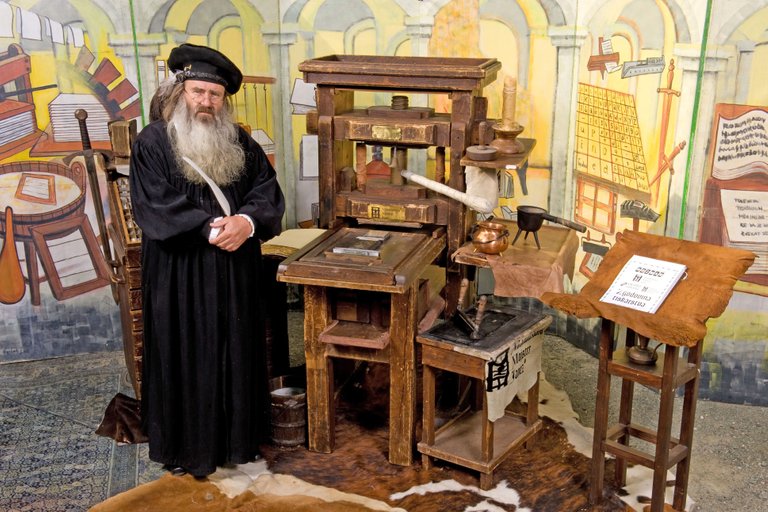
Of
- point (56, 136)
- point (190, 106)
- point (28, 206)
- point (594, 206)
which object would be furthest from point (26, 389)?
point (594, 206)

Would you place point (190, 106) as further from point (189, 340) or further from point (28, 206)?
point (28, 206)

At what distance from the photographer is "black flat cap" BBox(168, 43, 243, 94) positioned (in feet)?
14.3

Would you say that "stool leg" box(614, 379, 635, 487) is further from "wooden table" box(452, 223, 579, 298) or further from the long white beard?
the long white beard

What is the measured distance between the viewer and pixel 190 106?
4.47 metres

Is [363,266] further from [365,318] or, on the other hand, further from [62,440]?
[62,440]

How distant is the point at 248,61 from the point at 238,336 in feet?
9.13

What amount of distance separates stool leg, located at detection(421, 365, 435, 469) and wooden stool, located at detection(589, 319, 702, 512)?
0.89 meters

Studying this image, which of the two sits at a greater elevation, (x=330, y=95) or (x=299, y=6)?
(x=299, y=6)

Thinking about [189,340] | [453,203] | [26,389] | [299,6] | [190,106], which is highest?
[299,6]

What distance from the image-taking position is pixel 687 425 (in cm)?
424

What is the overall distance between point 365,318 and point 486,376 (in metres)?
0.79

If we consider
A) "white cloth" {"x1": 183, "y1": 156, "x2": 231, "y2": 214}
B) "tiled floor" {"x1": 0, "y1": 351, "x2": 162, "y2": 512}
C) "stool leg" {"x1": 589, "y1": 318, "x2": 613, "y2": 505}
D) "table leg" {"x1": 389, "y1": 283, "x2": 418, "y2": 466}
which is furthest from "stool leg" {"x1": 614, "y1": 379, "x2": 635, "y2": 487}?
"tiled floor" {"x1": 0, "y1": 351, "x2": 162, "y2": 512}

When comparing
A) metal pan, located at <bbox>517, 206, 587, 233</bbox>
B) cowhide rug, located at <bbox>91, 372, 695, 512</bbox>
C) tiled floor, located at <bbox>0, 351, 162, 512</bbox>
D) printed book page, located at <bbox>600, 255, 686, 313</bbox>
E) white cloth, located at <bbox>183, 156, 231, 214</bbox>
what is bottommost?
tiled floor, located at <bbox>0, 351, 162, 512</bbox>

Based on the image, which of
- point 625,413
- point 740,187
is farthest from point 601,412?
point 740,187
